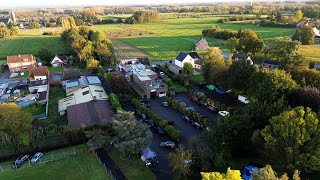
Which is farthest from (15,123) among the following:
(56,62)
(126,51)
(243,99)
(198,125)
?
(126,51)

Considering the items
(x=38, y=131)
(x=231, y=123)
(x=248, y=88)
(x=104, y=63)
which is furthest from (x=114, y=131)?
→ (x=104, y=63)

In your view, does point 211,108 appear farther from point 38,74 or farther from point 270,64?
point 38,74

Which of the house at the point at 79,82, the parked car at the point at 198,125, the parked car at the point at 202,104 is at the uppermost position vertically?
the house at the point at 79,82

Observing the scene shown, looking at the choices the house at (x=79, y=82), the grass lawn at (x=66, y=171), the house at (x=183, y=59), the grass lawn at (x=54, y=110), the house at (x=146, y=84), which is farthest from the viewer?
the house at (x=183, y=59)

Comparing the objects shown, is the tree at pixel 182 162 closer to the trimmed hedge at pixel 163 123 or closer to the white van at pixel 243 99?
Answer: the trimmed hedge at pixel 163 123

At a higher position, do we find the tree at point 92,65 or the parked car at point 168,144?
the tree at point 92,65

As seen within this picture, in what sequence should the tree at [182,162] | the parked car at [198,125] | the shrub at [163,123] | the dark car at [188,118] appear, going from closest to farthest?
the tree at [182,162] → the shrub at [163,123] → the parked car at [198,125] → the dark car at [188,118]

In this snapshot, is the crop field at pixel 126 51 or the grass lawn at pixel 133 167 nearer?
the grass lawn at pixel 133 167

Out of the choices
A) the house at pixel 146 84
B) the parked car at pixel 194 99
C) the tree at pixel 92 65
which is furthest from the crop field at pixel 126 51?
the parked car at pixel 194 99
